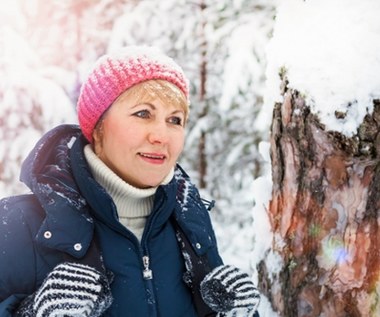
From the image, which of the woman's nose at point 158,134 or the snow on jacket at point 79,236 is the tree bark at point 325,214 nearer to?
the snow on jacket at point 79,236

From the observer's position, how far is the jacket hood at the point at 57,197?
1.99 meters

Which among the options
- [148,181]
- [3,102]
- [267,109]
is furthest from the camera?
[3,102]

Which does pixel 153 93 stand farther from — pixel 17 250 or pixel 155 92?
pixel 17 250

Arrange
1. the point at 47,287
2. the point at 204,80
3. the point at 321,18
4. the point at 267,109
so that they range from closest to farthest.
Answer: the point at 47,287 < the point at 321,18 < the point at 267,109 < the point at 204,80

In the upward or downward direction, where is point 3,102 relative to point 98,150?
downward

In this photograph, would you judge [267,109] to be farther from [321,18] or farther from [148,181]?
[148,181]

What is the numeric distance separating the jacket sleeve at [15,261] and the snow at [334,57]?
1.58 m

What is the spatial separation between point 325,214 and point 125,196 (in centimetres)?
116

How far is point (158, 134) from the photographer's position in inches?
87.5

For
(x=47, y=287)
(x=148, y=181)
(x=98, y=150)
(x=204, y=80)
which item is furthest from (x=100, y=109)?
(x=204, y=80)

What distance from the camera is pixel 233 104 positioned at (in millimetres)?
7898

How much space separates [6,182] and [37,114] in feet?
3.51

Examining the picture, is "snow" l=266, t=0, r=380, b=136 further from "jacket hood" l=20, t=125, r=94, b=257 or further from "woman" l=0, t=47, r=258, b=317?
"jacket hood" l=20, t=125, r=94, b=257

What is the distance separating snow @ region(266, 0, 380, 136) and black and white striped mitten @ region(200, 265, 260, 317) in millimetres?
918
